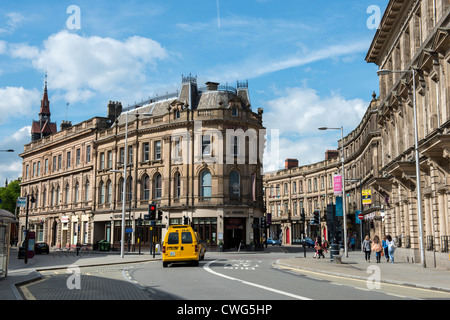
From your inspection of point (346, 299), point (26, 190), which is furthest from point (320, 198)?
point (346, 299)

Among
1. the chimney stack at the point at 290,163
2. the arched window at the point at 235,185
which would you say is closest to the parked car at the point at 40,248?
the arched window at the point at 235,185

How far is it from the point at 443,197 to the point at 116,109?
5176 centimetres

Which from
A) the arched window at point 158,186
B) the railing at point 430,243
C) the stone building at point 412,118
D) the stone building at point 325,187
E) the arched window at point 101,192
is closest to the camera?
the stone building at point 412,118

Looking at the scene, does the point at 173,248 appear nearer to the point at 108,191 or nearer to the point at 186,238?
the point at 186,238

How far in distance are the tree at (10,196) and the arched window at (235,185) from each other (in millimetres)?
61265

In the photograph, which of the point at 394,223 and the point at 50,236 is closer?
the point at 394,223

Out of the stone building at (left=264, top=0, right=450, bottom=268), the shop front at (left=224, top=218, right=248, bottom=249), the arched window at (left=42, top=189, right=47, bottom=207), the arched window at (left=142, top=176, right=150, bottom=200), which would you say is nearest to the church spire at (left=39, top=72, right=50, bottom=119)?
the arched window at (left=42, top=189, right=47, bottom=207)

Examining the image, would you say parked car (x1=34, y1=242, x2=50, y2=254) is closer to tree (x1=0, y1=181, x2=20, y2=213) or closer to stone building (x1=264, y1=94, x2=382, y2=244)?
stone building (x1=264, y1=94, x2=382, y2=244)

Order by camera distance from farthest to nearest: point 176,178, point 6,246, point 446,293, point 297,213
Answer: point 297,213
point 176,178
point 6,246
point 446,293

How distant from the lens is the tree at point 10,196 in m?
97.1

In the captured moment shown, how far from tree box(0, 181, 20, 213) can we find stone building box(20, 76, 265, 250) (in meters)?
35.2

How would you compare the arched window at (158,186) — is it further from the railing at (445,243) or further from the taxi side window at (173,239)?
the railing at (445,243)

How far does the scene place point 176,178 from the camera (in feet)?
177

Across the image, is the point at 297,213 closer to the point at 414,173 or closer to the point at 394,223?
the point at 394,223
